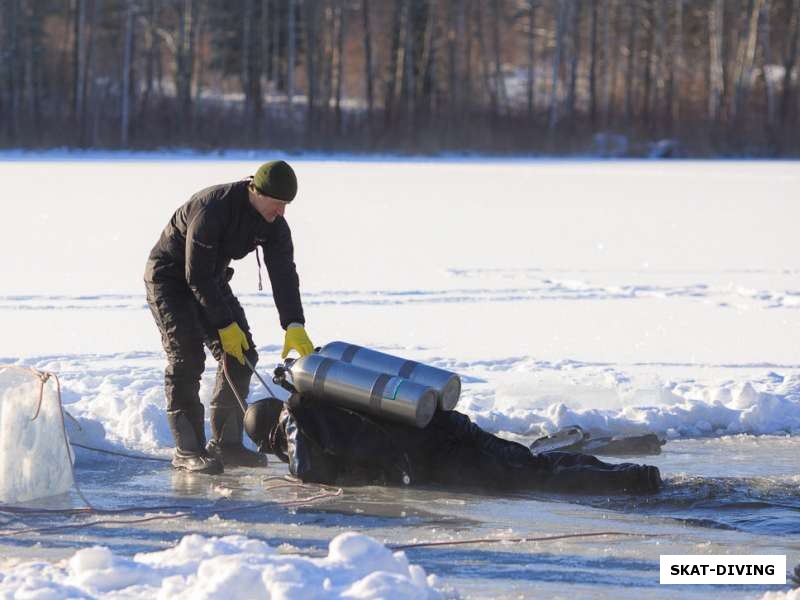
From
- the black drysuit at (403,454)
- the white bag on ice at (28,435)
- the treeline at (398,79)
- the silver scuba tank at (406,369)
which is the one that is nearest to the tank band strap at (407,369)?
the silver scuba tank at (406,369)

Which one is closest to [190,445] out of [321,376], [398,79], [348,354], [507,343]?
[321,376]

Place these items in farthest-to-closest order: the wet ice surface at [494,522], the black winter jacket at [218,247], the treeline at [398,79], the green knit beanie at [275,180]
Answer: the treeline at [398,79]
the black winter jacket at [218,247]
the green knit beanie at [275,180]
the wet ice surface at [494,522]

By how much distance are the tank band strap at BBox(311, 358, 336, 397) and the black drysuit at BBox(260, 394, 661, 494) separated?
8 centimetres

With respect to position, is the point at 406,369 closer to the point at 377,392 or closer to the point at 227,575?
the point at 377,392

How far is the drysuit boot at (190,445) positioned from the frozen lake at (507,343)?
0.37ft

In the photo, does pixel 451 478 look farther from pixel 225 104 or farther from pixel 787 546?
pixel 225 104

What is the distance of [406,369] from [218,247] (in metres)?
1.01

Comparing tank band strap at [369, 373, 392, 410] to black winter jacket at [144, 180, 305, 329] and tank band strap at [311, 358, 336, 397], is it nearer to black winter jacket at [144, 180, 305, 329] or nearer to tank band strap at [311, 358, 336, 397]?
tank band strap at [311, 358, 336, 397]

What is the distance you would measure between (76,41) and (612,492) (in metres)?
37.5

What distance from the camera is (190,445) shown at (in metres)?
6.23

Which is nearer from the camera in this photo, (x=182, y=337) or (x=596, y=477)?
(x=596, y=477)

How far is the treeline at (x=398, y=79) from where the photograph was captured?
126ft

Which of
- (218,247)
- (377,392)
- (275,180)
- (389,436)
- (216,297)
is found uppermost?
(275,180)

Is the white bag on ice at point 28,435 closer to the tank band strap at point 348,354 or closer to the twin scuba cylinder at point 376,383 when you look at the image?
the twin scuba cylinder at point 376,383
